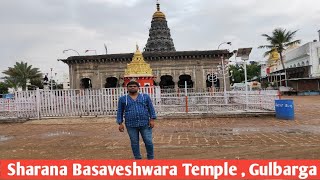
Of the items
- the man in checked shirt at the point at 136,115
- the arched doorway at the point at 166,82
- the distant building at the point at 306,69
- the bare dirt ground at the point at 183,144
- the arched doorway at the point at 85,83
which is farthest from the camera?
the arched doorway at the point at 166,82

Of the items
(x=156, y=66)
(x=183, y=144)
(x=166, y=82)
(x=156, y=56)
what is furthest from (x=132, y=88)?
(x=166, y=82)

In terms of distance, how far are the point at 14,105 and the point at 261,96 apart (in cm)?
1178

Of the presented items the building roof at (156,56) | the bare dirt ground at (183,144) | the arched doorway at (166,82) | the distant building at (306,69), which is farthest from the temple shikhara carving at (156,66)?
the bare dirt ground at (183,144)

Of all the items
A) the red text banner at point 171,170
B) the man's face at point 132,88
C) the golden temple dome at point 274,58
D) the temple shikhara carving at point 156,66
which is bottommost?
the red text banner at point 171,170

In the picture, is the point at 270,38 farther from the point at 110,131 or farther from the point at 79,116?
the point at 110,131

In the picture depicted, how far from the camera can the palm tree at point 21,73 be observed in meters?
56.9

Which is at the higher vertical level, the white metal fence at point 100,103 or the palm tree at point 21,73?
the palm tree at point 21,73

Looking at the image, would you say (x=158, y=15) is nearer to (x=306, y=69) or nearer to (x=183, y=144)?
(x=306, y=69)

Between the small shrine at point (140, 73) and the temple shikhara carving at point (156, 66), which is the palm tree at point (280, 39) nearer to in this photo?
the temple shikhara carving at point (156, 66)

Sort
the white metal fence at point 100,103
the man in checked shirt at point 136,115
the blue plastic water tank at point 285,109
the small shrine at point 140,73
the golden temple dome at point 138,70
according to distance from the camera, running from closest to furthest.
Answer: the man in checked shirt at point 136,115
the blue plastic water tank at point 285,109
the white metal fence at point 100,103
the small shrine at point 140,73
the golden temple dome at point 138,70

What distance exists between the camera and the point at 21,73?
187 ft

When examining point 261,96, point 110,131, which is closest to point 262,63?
point 261,96

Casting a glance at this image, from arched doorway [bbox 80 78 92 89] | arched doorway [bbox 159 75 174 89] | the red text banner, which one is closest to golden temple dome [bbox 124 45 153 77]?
arched doorway [bbox 80 78 92 89]

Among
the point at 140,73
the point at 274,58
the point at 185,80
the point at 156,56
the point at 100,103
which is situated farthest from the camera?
the point at 274,58
